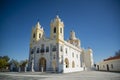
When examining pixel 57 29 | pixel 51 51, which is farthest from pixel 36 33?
pixel 51 51

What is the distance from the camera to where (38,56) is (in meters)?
37.2

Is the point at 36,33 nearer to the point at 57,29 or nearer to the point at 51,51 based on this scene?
the point at 57,29

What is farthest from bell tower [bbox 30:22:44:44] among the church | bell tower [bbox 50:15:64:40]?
bell tower [bbox 50:15:64:40]

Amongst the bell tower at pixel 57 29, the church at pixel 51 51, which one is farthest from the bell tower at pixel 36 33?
the bell tower at pixel 57 29

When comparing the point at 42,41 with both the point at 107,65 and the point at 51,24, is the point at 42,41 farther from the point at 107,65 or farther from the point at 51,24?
the point at 107,65

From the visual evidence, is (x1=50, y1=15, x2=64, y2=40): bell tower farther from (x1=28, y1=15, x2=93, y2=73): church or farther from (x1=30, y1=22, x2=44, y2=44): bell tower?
(x1=30, y1=22, x2=44, y2=44): bell tower

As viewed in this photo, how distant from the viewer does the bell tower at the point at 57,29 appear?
121 ft

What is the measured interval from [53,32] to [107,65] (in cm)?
2023

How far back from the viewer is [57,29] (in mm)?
37250

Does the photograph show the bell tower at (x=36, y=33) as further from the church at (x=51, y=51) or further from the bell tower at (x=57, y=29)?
the bell tower at (x=57, y=29)

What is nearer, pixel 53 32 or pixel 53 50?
pixel 53 50

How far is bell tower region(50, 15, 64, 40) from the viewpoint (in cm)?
3675

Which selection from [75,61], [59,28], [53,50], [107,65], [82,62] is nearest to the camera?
[53,50]

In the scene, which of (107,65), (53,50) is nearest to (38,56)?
(53,50)
